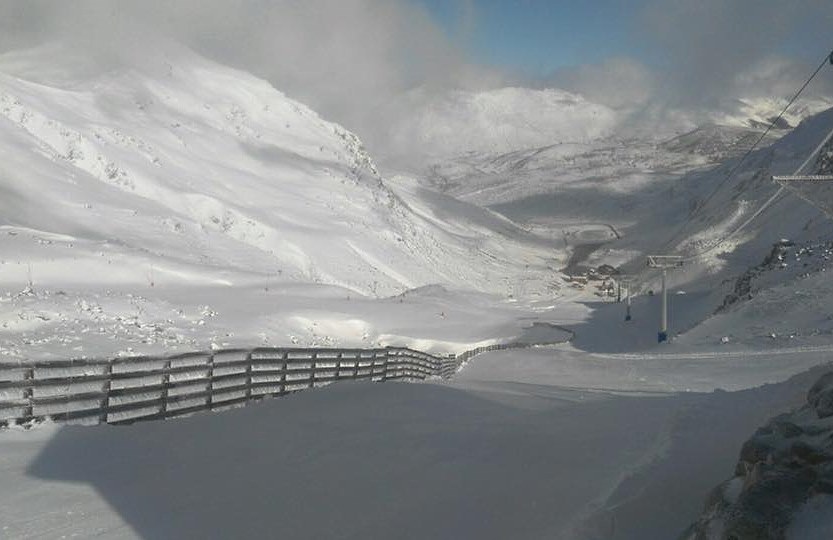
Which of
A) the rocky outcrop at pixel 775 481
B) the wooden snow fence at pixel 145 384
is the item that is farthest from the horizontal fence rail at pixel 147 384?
the rocky outcrop at pixel 775 481

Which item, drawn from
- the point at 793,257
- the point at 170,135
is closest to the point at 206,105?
the point at 170,135

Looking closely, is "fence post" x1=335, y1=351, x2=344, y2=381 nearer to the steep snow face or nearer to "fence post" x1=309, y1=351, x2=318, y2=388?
"fence post" x1=309, y1=351, x2=318, y2=388

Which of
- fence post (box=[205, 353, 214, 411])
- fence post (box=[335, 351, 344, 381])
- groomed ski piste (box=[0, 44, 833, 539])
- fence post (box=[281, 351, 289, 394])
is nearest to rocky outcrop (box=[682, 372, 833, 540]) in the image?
groomed ski piste (box=[0, 44, 833, 539])

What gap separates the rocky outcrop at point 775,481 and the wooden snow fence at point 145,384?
945 cm

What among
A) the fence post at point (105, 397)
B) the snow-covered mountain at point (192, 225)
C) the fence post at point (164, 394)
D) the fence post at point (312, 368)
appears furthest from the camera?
the snow-covered mountain at point (192, 225)

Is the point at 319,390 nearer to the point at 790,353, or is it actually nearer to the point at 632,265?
the point at 790,353

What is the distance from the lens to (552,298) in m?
111

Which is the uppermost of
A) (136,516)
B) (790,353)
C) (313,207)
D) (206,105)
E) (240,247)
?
(206,105)

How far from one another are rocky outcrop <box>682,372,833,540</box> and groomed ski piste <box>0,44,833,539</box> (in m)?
1.43

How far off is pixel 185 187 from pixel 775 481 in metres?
62.8

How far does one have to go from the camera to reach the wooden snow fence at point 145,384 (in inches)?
447

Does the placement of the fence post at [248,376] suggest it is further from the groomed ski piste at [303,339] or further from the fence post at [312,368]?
the fence post at [312,368]

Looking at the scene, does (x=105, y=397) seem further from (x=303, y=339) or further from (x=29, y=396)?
(x=303, y=339)

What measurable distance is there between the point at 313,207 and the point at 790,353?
61.4 m
